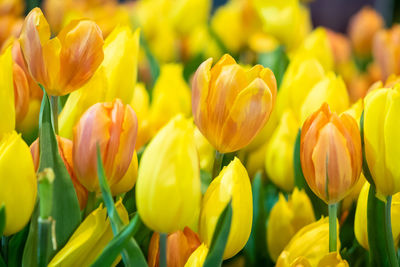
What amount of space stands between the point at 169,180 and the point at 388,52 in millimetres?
523

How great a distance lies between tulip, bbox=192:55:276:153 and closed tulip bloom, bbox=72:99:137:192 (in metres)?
0.05

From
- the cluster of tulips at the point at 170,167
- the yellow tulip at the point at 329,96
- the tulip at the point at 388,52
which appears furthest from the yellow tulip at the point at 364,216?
the tulip at the point at 388,52

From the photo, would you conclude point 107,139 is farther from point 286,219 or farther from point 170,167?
point 286,219

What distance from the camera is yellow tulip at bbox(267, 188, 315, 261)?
1.50 feet

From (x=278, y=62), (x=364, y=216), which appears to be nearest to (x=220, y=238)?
(x=364, y=216)

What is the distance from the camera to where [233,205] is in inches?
13.7

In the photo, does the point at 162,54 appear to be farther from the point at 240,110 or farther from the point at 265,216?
the point at 240,110

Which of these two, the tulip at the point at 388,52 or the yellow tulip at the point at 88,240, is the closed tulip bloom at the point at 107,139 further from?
the tulip at the point at 388,52

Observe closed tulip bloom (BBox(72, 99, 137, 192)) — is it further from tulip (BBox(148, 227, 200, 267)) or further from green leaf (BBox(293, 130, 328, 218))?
green leaf (BBox(293, 130, 328, 218))

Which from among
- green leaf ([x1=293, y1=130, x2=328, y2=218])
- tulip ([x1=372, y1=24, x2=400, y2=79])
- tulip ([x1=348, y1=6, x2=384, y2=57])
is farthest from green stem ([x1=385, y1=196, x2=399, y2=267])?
tulip ([x1=348, y1=6, x2=384, y2=57])

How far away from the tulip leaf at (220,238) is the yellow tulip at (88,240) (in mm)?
57

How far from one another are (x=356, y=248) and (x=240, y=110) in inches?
6.4

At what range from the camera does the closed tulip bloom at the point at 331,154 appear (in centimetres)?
37

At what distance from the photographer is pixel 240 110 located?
0.37 metres
